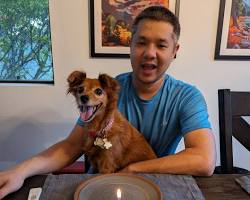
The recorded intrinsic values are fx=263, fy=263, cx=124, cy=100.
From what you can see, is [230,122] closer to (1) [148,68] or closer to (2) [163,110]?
(2) [163,110]

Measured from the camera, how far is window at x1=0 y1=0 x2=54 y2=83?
1.94 metres

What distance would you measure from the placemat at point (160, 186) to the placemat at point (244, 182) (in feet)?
0.49

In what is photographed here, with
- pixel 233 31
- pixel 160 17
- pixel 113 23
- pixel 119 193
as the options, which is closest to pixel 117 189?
pixel 119 193

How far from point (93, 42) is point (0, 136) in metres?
1.05

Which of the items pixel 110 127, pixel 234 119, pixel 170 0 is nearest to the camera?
pixel 110 127

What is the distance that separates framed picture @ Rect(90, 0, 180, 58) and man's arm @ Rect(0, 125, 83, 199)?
881 millimetres

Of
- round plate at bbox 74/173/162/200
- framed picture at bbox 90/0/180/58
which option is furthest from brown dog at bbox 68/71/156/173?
framed picture at bbox 90/0/180/58

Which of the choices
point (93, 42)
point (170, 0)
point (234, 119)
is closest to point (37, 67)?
point (93, 42)

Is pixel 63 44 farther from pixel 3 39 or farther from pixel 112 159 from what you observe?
pixel 112 159

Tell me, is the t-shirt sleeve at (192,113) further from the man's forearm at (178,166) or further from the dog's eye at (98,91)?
the dog's eye at (98,91)

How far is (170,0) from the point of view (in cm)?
178

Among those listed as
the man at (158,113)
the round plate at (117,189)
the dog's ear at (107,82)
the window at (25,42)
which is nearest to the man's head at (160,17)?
the man at (158,113)

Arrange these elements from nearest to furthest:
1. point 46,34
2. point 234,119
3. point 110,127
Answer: point 110,127 < point 234,119 < point 46,34

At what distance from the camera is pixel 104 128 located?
3.30 ft
